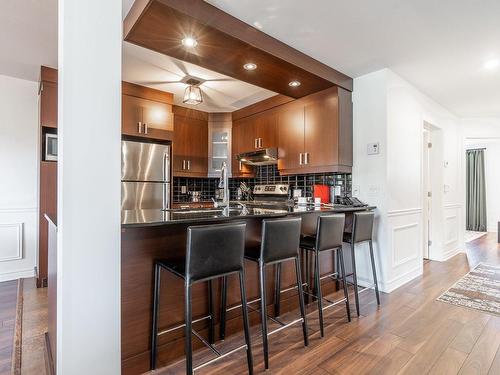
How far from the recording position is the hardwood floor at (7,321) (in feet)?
6.01

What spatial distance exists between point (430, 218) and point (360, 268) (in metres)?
2.04

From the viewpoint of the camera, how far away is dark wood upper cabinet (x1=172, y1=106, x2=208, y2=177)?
4667 millimetres

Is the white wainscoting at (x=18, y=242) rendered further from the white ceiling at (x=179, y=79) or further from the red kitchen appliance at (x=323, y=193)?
the red kitchen appliance at (x=323, y=193)

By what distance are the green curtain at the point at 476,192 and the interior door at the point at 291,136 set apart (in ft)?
21.0

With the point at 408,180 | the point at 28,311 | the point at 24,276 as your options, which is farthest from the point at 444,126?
the point at 24,276

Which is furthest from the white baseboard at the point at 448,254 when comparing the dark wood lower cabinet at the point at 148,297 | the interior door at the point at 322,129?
the dark wood lower cabinet at the point at 148,297

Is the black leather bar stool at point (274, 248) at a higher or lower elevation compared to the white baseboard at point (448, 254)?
higher

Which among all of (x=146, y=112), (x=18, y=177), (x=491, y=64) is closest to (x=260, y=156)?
(x=146, y=112)

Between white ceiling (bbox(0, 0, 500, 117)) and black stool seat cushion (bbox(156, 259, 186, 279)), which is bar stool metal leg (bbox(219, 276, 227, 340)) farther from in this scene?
white ceiling (bbox(0, 0, 500, 117))

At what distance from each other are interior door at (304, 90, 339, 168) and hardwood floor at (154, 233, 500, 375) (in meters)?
1.65

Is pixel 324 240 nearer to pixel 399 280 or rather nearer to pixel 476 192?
pixel 399 280

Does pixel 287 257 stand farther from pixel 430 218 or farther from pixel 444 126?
pixel 444 126

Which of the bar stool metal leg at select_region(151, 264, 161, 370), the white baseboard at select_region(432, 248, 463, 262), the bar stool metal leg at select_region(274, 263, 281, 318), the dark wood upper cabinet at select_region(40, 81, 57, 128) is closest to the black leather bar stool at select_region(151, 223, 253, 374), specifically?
the bar stool metal leg at select_region(151, 264, 161, 370)

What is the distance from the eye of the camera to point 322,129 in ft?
11.3
